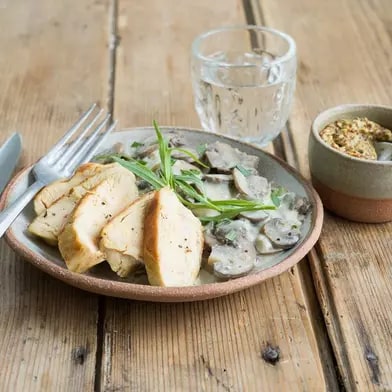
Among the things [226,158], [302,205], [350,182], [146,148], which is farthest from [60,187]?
[350,182]

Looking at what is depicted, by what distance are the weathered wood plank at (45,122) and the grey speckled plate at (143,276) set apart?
7cm

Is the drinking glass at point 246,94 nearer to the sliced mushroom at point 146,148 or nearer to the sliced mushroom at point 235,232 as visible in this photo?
the sliced mushroom at point 146,148

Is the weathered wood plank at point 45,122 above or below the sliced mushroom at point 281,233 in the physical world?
below

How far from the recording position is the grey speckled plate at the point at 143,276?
104cm

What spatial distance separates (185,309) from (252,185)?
0.29 metres

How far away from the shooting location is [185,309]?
114 centimetres

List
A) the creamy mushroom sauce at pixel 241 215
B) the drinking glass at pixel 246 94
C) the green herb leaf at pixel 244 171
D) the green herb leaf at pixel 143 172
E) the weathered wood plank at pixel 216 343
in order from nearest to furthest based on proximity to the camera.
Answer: the weathered wood plank at pixel 216 343, the creamy mushroom sauce at pixel 241 215, the green herb leaf at pixel 143 172, the green herb leaf at pixel 244 171, the drinking glass at pixel 246 94

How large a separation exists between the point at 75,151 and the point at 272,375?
0.63m

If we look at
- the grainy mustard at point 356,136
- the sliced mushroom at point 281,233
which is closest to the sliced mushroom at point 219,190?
the sliced mushroom at point 281,233

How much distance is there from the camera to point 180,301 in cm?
106

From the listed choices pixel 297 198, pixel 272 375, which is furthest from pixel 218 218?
pixel 272 375

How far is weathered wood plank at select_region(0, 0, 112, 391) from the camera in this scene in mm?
→ 1048

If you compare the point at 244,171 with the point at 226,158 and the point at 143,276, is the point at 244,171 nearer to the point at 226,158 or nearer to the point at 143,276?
the point at 226,158

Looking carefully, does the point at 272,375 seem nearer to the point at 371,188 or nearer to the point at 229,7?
the point at 371,188
